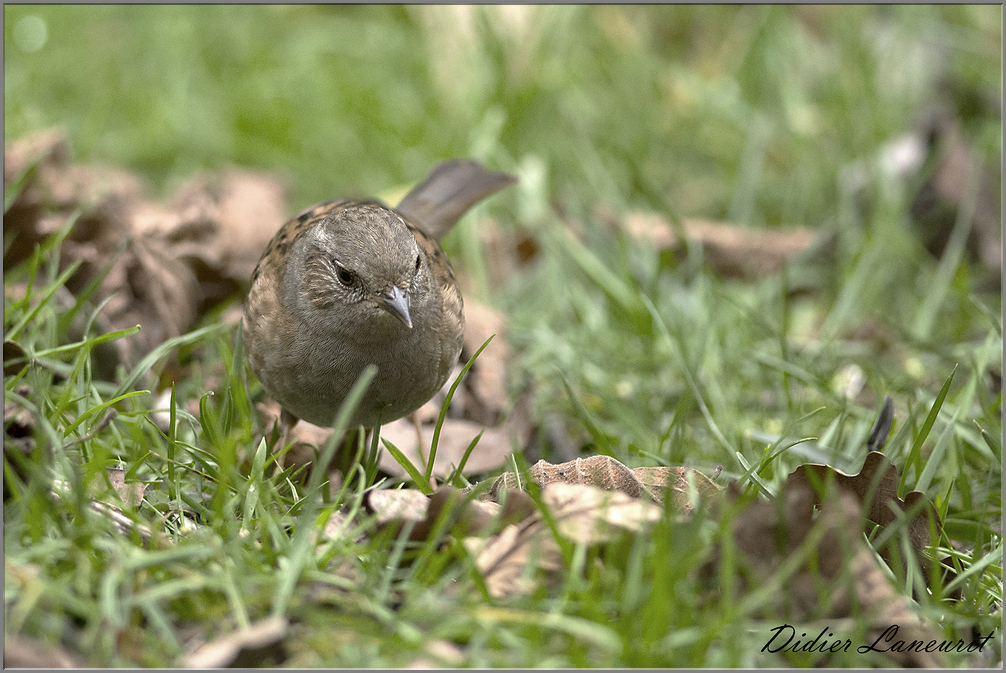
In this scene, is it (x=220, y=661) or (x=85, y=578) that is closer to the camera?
(x=220, y=661)

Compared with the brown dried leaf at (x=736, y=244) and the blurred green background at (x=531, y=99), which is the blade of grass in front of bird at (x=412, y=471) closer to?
the brown dried leaf at (x=736, y=244)

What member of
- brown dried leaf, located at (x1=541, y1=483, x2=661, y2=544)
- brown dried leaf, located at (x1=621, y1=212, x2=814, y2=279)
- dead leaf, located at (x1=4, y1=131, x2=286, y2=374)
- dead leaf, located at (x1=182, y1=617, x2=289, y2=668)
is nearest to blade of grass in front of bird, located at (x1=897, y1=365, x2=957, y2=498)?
brown dried leaf, located at (x1=541, y1=483, x2=661, y2=544)

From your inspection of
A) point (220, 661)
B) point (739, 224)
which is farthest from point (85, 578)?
point (739, 224)

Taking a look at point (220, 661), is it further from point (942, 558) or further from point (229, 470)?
point (942, 558)

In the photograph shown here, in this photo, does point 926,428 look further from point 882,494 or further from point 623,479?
point 623,479

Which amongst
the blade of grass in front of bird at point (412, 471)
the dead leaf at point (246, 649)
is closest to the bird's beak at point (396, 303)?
the blade of grass in front of bird at point (412, 471)

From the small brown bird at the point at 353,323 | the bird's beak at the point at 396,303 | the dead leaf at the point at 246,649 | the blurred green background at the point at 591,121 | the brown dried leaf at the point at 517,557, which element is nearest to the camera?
the dead leaf at the point at 246,649

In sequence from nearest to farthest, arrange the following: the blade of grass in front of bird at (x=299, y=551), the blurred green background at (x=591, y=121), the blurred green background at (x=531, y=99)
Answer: the blade of grass in front of bird at (x=299, y=551), the blurred green background at (x=591, y=121), the blurred green background at (x=531, y=99)
